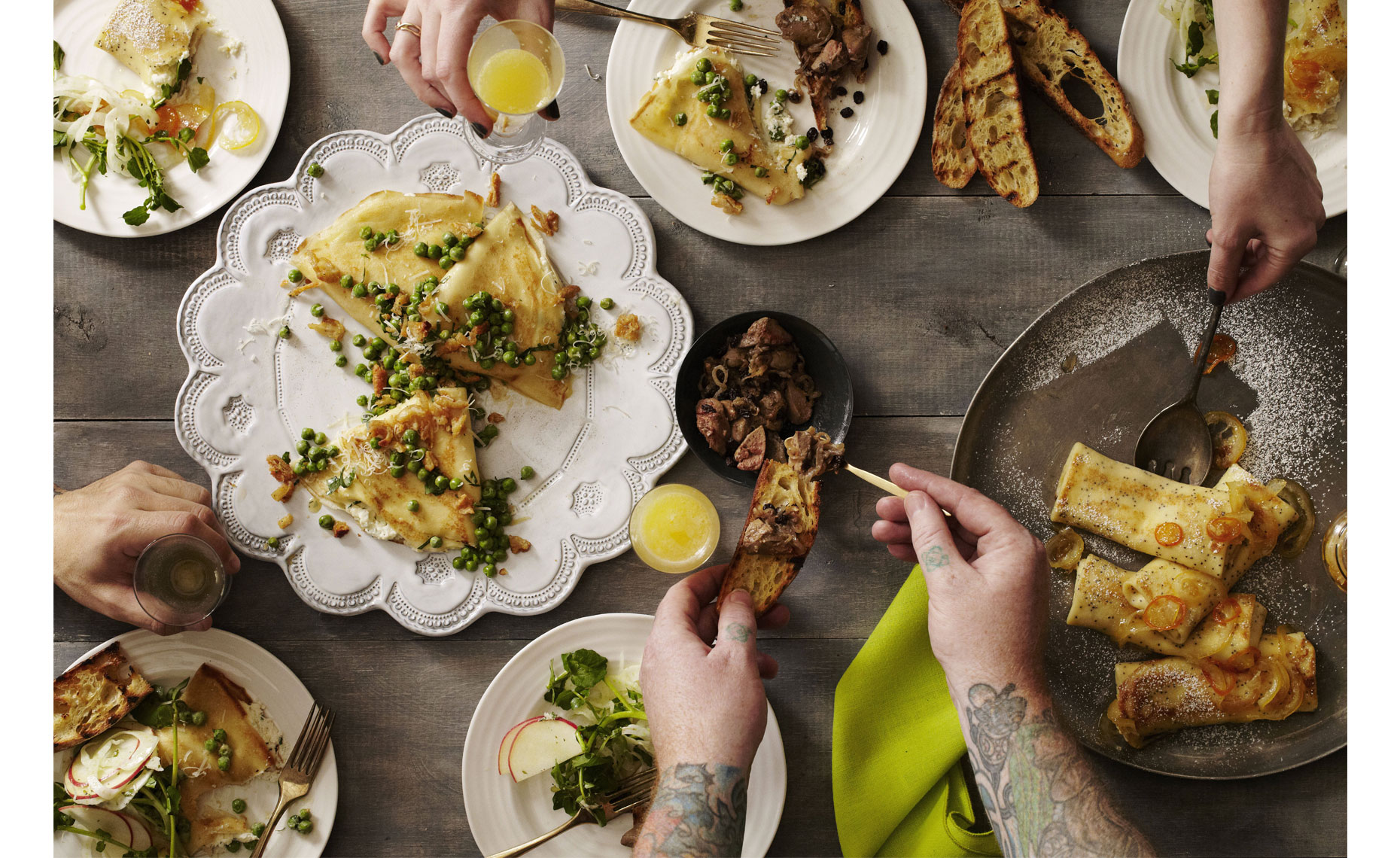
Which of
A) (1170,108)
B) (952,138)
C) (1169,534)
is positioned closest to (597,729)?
(1169,534)

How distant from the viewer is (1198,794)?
141 inches

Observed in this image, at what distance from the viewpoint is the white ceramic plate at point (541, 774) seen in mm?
3488

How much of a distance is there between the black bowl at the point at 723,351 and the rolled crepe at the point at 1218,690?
162 centimetres

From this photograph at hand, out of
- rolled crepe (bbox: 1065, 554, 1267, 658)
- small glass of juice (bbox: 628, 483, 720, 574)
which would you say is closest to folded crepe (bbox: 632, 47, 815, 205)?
small glass of juice (bbox: 628, 483, 720, 574)

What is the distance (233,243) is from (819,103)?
8.94 ft

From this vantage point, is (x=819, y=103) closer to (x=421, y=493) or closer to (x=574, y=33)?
(x=574, y=33)

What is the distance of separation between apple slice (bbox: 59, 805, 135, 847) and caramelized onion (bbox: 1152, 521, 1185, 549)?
4506 millimetres

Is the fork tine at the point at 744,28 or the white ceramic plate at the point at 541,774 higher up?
the fork tine at the point at 744,28

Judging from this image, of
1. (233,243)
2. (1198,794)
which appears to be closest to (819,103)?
(233,243)

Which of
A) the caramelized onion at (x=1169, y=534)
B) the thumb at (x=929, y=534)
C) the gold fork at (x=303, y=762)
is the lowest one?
the gold fork at (x=303, y=762)

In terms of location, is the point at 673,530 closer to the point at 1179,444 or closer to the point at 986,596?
the point at 986,596

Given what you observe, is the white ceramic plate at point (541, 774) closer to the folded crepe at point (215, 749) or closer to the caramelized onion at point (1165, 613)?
the folded crepe at point (215, 749)

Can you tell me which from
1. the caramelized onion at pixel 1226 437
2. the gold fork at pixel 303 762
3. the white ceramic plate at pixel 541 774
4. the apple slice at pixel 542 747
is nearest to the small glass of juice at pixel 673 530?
the white ceramic plate at pixel 541 774

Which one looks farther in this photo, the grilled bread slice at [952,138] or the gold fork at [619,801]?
the grilled bread slice at [952,138]
